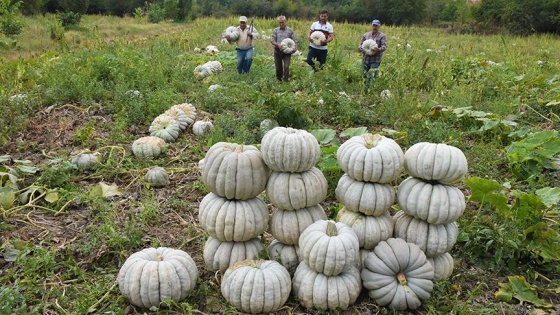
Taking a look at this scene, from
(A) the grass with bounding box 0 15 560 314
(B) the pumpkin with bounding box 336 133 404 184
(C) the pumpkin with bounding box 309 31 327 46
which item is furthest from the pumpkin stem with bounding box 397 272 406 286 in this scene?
(C) the pumpkin with bounding box 309 31 327 46

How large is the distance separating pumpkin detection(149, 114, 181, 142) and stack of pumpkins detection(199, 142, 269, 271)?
3143 mm

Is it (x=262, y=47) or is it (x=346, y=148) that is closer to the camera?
(x=346, y=148)

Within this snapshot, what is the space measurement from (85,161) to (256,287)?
3.40m

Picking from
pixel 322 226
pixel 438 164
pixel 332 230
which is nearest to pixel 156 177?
pixel 322 226

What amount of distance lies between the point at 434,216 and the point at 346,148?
0.83 m

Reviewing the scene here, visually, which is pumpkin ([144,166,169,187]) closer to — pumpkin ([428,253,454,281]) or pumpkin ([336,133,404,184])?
pumpkin ([336,133,404,184])

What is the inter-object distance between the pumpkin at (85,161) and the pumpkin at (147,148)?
1.64 ft

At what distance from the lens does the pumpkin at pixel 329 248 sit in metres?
3.21

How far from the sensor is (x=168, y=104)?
7805mm

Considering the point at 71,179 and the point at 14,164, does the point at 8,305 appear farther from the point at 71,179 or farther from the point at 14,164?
the point at 14,164

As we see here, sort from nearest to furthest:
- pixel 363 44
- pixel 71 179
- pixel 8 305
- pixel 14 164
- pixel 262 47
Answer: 1. pixel 8 305
2. pixel 71 179
3. pixel 14 164
4. pixel 363 44
5. pixel 262 47

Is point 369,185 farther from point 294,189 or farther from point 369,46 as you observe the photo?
point 369,46

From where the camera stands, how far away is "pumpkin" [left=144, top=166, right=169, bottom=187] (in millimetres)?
5348

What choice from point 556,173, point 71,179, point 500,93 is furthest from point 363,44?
point 71,179
